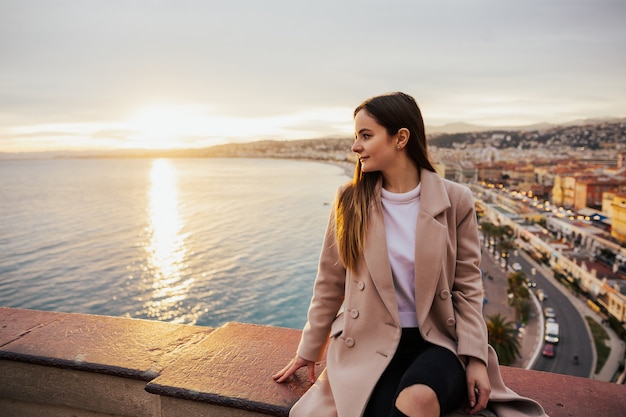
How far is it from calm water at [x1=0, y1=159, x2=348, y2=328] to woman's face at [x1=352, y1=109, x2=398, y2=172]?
17569 mm

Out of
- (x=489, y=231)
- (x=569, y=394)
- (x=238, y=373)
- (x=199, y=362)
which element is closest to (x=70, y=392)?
(x=199, y=362)

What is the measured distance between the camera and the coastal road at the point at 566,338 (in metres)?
19.7

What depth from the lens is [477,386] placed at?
1.18m

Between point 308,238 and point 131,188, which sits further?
point 131,188

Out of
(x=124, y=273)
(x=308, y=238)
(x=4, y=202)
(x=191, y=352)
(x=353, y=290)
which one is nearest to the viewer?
(x=353, y=290)

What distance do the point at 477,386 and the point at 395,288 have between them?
29 cm

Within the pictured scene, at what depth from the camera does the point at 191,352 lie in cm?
151

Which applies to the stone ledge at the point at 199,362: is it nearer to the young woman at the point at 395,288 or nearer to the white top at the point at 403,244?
the young woman at the point at 395,288

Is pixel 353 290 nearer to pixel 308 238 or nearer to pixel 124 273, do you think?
pixel 124 273

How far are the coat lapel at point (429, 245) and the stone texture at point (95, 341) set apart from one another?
2.42ft

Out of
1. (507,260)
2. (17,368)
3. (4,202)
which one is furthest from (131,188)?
(17,368)

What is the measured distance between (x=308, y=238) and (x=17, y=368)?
31223 mm

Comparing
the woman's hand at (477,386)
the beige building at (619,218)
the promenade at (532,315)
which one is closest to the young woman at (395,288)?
the woman's hand at (477,386)

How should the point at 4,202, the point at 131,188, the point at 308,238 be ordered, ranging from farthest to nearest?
1. the point at 131,188
2. the point at 4,202
3. the point at 308,238
